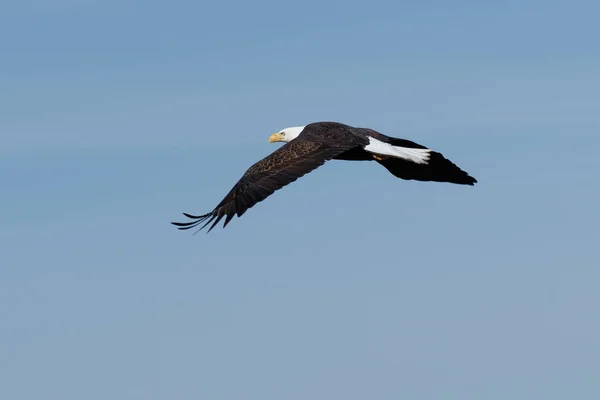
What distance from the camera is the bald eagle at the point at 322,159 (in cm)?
3200

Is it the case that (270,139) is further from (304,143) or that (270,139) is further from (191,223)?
(191,223)

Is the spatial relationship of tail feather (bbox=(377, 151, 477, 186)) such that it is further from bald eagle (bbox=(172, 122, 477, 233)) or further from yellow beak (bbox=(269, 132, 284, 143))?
yellow beak (bbox=(269, 132, 284, 143))

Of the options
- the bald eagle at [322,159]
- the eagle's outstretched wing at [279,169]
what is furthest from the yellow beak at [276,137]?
the eagle's outstretched wing at [279,169]

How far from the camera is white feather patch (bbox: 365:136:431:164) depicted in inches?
1351

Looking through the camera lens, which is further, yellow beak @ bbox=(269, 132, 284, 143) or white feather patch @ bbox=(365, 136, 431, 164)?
yellow beak @ bbox=(269, 132, 284, 143)

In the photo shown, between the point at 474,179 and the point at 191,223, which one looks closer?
the point at 191,223

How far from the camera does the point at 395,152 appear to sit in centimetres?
3434

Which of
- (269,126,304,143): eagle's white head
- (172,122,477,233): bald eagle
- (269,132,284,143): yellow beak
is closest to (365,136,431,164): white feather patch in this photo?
(172,122,477,233): bald eagle

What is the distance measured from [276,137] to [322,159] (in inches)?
153

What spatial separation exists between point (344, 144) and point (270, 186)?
2547 mm

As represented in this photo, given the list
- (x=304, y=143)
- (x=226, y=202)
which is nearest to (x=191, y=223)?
(x=226, y=202)

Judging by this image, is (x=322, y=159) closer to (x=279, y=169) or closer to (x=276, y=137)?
(x=279, y=169)

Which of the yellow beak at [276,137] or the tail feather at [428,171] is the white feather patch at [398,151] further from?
the yellow beak at [276,137]

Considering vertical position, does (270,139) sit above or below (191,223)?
above
